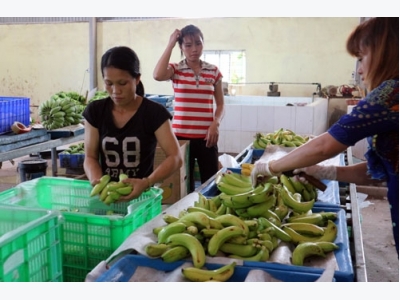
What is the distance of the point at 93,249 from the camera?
186 cm

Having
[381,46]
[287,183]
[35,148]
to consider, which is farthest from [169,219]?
[35,148]

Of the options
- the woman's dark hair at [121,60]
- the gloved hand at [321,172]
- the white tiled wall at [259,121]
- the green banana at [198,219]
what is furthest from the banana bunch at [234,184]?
the white tiled wall at [259,121]

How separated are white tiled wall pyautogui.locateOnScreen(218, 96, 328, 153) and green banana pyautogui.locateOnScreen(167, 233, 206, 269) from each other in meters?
5.43

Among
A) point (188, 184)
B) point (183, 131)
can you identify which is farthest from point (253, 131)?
point (183, 131)

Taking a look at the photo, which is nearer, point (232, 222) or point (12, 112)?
point (232, 222)

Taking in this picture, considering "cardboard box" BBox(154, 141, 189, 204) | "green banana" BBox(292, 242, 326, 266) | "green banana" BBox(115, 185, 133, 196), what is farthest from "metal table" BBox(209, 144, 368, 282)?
"cardboard box" BBox(154, 141, 189, 204)

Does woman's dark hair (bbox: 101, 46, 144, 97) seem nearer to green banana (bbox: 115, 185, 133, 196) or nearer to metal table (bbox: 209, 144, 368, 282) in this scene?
green banana (bbox: 115, 185, 133, 196)

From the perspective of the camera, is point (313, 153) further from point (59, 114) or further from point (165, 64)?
point (59, 114)

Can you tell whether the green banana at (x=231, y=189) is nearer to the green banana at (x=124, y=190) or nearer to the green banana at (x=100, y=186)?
the green banana at (x=124, y=190)

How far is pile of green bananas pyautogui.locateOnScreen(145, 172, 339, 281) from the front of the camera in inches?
64.1

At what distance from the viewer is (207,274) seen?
1.51 m

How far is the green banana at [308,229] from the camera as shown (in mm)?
1891

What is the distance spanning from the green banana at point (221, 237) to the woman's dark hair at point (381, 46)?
2.37 ft

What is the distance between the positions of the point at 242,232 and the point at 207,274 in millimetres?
251
